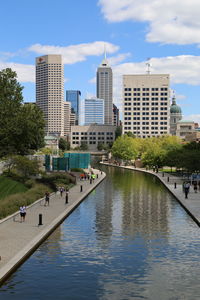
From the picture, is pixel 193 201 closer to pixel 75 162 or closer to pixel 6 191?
pixel 6 191

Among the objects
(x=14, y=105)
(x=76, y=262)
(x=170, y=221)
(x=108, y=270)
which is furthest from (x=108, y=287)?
(x=14, y=105)

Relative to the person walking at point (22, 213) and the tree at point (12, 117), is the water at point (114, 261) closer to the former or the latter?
the person walking at point (22, 213)

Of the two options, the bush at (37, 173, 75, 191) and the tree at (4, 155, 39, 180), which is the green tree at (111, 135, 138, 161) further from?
the tree at (4, 155, 39, 180)

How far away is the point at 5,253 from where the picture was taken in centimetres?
2283

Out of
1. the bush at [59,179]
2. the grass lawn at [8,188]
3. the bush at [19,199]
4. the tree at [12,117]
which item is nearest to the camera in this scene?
the bush at [19,199]

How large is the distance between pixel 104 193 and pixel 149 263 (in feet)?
121

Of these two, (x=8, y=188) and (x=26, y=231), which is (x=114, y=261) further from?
(x=8, y=188)

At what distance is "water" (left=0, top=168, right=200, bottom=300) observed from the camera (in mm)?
18531

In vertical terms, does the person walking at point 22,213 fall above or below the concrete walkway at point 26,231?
above

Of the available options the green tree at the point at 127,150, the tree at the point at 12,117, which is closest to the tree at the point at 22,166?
the tree at the point at 12,117

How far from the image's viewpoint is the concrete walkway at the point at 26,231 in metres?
21.7

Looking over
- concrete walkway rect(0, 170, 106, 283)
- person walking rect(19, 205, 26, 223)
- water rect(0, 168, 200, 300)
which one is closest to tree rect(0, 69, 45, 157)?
concrete walkway rect(0, 170, 106, 283)

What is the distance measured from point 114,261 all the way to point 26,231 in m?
8.15

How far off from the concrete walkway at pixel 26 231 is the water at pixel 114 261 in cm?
49
